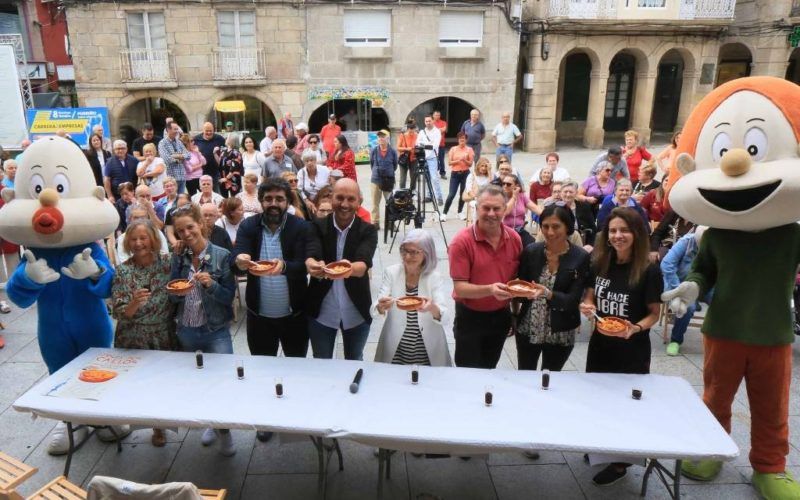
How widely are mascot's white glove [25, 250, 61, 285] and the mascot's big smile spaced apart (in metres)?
4.17

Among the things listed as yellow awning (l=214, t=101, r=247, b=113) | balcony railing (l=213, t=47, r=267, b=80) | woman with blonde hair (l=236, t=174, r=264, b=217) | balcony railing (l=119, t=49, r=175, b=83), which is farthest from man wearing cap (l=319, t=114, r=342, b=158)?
balcony railing (l=119, t=49, r=175, b=83)

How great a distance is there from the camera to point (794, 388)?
5059 mm

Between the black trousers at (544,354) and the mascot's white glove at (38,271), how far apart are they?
3.23 meters

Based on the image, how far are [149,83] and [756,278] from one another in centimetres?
1709

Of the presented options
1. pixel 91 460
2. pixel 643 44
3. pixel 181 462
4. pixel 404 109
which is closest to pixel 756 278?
pixel 181 462

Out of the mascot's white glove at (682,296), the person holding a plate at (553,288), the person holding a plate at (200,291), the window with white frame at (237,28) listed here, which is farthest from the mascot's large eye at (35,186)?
the window with white frame at (237,28)

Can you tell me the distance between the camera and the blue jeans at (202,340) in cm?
417

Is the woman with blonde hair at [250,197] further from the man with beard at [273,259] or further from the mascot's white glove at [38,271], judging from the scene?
the mascot's white glove at [38,271]

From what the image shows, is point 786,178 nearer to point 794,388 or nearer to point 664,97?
point 794,388

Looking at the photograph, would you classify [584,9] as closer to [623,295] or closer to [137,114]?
[137,114]

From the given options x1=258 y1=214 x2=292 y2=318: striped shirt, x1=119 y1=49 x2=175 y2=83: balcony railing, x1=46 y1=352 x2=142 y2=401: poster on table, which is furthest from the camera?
x1=119 y1=49 x2=175 y2=83: balcony railing

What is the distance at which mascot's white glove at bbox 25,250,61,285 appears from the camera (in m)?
3.82

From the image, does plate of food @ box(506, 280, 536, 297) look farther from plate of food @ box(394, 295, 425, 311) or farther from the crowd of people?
plate of food @ box(394, 295, 425, 311)

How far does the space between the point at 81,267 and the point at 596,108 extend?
19086 mm
